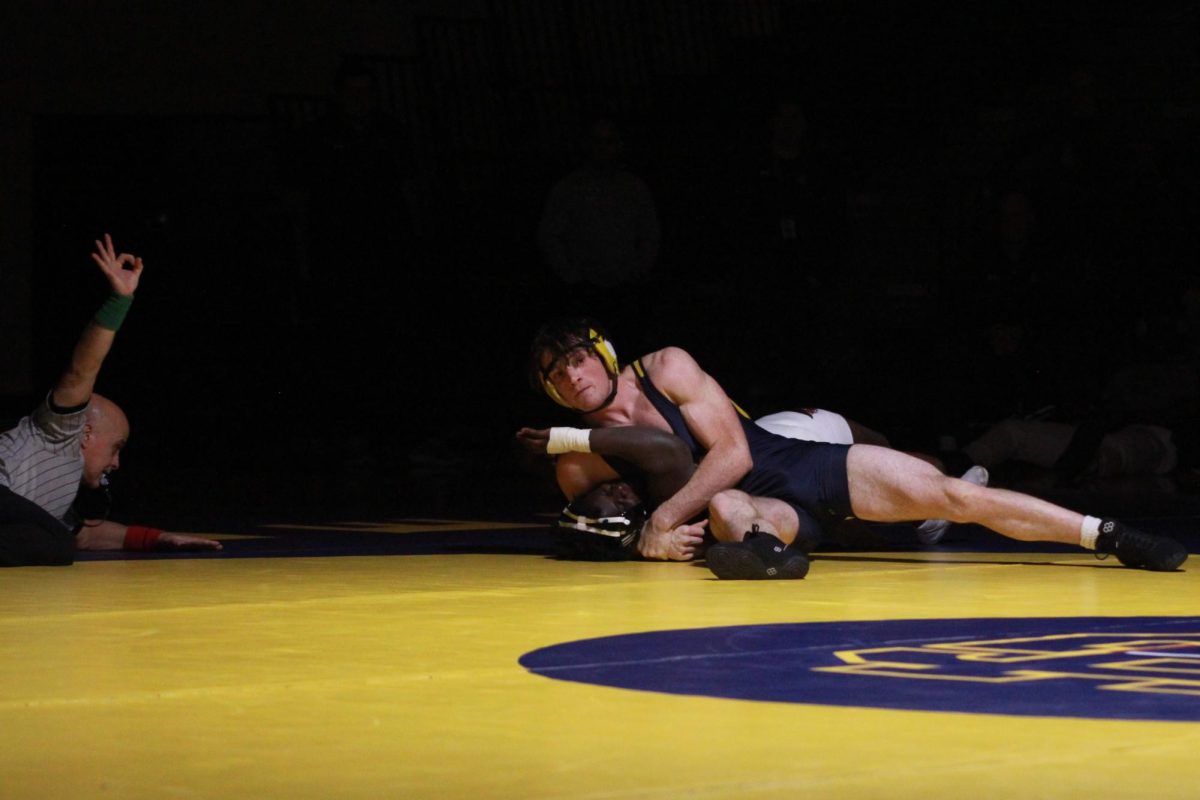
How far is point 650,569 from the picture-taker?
6.32m

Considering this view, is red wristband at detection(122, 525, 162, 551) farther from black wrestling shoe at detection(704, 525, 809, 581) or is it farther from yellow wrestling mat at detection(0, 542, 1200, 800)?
black wrestling shoe at detection(704, 525, 809, 581)

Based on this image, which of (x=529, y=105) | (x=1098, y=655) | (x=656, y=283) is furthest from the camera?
(x=529, y=105)

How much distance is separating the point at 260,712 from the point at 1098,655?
1.59m

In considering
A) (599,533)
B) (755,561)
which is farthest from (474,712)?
(599,533)

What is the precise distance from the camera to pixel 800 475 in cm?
636

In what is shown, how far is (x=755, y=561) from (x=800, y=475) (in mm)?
664

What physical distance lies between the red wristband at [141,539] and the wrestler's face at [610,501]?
1.39m

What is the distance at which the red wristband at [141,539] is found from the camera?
6910 mm

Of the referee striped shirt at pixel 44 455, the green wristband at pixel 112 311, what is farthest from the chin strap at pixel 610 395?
the referee striped shirt at pixel 44 455

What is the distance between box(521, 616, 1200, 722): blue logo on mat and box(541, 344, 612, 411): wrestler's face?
186 centimetres

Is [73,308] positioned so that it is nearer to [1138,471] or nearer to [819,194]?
[819,194]

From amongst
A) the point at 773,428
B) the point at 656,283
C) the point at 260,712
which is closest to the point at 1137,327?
the point at 656,283

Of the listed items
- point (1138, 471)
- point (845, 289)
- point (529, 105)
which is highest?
point (529, 105)

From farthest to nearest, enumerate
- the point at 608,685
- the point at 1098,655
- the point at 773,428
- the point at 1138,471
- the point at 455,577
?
the point at 1138,471, the point at 773,428, the point at 455,577, the point at 1098,655, the point at 608,685
